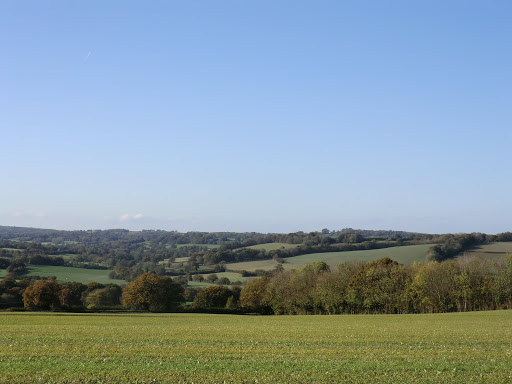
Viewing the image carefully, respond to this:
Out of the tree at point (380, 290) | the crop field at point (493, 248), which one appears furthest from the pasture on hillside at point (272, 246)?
the tree at point (380, 290)

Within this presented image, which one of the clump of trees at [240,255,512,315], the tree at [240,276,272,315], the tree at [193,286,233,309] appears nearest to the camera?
the clump of trees at [240,255,512,315]

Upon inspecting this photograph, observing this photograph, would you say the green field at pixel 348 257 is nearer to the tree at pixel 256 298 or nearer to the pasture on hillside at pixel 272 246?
the pasture on hillside at pixel 272 246

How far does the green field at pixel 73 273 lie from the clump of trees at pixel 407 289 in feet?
204

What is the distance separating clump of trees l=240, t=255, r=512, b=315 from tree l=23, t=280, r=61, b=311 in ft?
142

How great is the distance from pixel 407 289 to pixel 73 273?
9640cm

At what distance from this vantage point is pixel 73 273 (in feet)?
464

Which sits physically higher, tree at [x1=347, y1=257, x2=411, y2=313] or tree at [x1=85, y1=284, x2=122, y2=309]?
tree at [x1=347, y1=257, x2=411, y2=313]

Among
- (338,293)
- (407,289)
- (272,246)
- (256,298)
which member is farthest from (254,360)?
(272,246)

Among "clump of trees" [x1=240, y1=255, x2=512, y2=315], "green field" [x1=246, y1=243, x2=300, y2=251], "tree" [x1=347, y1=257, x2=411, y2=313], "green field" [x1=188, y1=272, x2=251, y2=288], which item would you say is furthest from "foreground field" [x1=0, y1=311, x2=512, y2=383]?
"green field" [x1=246, y1=243, x2=300, y2=251]

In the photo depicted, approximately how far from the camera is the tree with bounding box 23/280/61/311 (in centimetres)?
9000

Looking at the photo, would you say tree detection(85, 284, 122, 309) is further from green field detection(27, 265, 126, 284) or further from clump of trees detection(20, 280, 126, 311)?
green field detection(27, 265, 126, 284)

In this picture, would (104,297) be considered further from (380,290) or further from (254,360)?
(254,360)

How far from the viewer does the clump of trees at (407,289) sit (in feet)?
279

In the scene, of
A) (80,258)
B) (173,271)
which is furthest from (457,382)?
(80,258)
